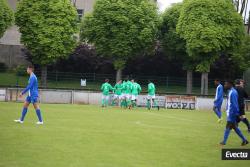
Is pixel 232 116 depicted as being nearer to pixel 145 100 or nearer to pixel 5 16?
pixel 145 100

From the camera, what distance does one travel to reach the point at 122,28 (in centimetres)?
6300

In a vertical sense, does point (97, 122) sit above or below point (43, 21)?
below

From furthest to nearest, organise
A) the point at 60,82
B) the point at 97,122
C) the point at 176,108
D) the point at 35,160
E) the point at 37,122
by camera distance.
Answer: the point at 60,82 < the point at 176,108 < the point at 97,122 < the point at 37,122 < the point at 35,160

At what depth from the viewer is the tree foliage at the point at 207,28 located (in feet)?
195

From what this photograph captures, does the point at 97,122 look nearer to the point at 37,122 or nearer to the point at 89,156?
the point at 37,122

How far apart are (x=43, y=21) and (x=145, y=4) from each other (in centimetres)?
1089

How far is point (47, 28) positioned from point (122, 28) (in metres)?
7.77

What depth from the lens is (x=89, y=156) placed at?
15.4 metres

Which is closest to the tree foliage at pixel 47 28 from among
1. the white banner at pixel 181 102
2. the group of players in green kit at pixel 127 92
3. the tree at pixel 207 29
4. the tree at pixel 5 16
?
the tree at pixel 5 16

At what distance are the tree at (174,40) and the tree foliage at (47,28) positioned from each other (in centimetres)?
1057

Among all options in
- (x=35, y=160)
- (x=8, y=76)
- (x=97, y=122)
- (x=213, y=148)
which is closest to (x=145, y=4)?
(x=8, y=76)

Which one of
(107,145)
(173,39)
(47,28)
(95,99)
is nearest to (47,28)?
(47,28)

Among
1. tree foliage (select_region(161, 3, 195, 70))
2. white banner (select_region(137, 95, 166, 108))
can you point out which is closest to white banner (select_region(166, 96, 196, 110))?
white banner (select_region(137, 95, 166, 108))

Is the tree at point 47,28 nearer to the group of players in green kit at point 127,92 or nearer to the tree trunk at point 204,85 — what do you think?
the tree trunk at point 204,85
